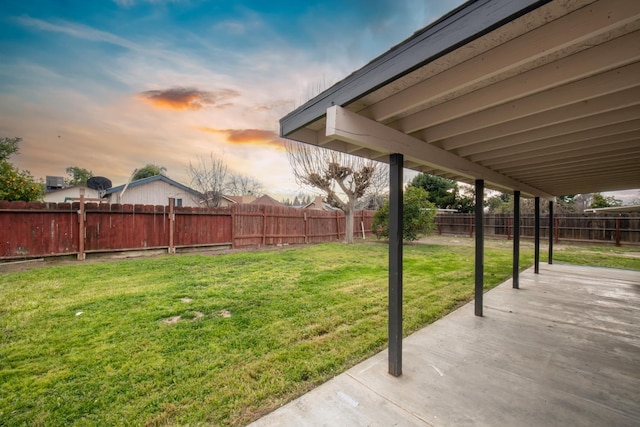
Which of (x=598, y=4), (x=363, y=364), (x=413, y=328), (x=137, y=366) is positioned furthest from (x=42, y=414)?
(x=598, y=4)

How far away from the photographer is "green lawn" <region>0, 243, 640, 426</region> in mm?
1783

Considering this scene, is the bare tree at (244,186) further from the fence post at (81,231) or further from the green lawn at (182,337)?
the green lawn at (182,337)

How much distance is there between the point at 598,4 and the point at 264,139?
441 inches

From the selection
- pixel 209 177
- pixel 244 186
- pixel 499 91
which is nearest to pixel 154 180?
pixel 209 177

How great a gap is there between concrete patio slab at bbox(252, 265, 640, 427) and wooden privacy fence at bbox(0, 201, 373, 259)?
8.00 m

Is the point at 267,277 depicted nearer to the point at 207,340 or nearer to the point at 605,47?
the point at 207,340

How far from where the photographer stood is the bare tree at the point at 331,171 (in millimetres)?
11086

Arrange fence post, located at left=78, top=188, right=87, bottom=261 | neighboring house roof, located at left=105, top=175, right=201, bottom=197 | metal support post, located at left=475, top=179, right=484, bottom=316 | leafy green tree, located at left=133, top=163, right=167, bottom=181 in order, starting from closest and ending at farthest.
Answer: metal support post, located at left=475, top=179, right=484, bottom=316 < fence post, located at left=78, top=188, right=87, bottom=261 < neighboring house roof, located at left=105, top=175, right=201, bottom=197 < leafy green tree, located at left=133, top=163, right=167, bottom=181

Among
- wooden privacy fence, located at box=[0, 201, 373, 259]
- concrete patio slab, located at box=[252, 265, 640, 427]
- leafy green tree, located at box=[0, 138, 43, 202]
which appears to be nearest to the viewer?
concrete patio slab, located at box=[252, 265, 640, 427]

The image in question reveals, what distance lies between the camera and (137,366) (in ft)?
7.23

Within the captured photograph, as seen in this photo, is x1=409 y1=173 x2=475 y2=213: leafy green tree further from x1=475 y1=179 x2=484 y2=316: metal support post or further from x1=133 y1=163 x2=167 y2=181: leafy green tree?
x1=133 y1=163 x2=167 y2=181: leafy green tree

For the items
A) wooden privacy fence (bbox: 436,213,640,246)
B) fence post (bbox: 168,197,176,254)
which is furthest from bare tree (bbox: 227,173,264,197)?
wooden privacy fence (bbox: 436,213,640,246)

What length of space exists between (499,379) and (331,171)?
9474 millimetres

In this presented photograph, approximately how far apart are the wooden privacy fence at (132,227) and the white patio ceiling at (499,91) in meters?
7.55
